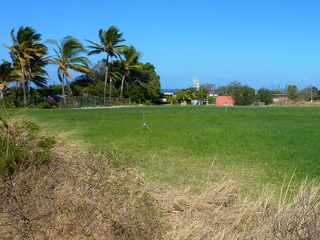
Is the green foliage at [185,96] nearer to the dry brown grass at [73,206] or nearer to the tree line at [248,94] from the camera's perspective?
the tree line at [248,94]

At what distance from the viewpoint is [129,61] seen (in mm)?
83375

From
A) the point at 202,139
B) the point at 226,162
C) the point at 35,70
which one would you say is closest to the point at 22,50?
the point at 35,70

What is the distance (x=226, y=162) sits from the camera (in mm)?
12656

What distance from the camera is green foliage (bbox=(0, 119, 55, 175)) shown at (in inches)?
266

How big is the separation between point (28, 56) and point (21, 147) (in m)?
58.3

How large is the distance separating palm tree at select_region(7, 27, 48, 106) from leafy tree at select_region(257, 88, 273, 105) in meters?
40.3

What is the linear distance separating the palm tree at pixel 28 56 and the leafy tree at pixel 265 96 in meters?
40.3

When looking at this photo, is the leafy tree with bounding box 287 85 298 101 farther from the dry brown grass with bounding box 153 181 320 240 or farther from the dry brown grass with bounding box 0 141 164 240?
the dry brown grass with bounding box 0 141 164 240

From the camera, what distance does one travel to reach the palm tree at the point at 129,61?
83062mm

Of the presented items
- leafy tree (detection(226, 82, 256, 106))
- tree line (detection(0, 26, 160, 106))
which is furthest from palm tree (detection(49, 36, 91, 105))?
leafy tree (detection(226, 82, 256, 106))

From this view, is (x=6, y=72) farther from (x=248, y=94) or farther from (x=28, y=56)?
(x=248, y=94)

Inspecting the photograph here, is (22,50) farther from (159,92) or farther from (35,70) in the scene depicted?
(159,92)

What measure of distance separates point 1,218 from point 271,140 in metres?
14.2

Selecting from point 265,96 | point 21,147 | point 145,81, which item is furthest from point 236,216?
point 265,96
